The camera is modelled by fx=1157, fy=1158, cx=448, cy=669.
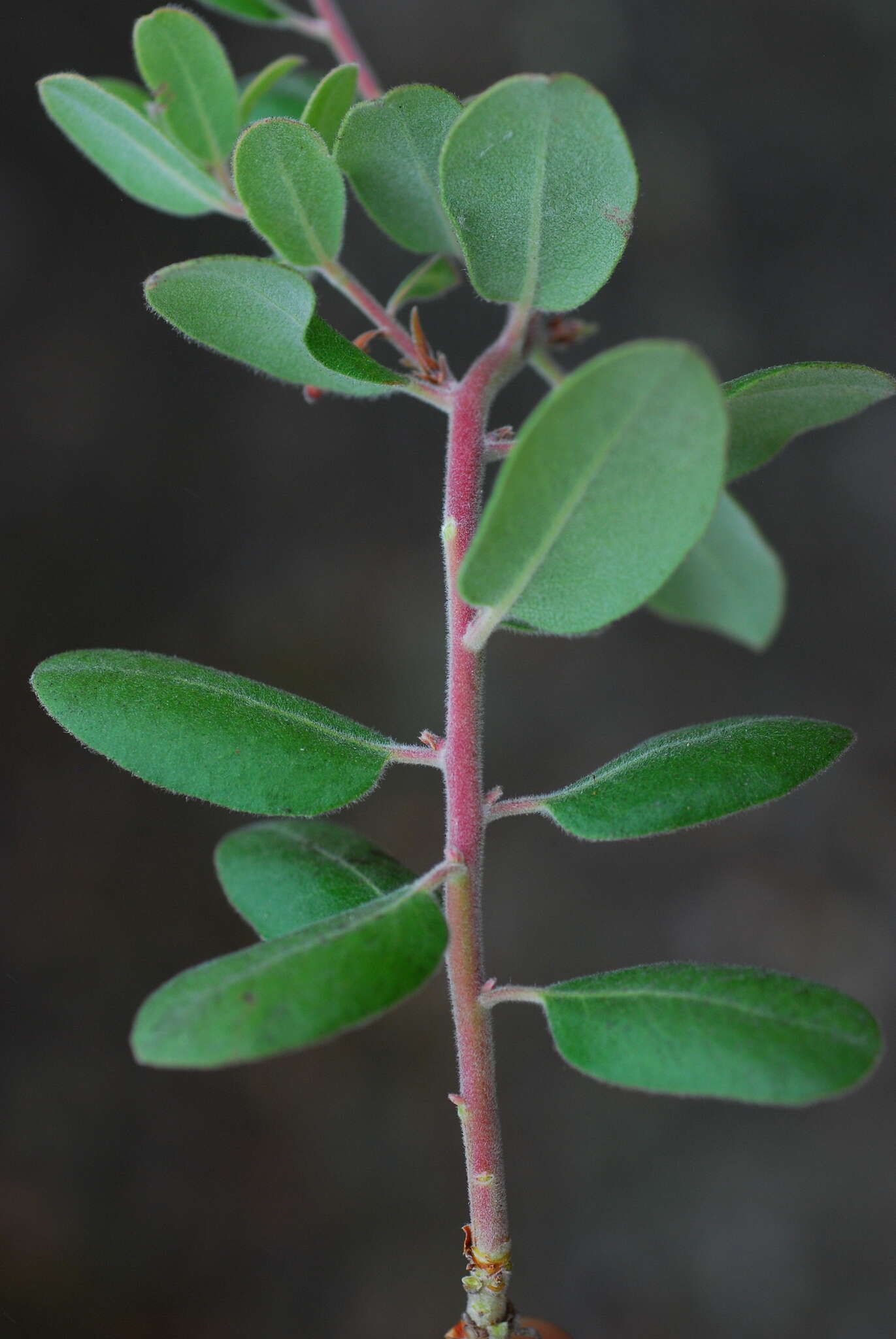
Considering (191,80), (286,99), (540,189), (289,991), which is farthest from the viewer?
(286,99)

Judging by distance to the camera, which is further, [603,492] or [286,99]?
[286,99]

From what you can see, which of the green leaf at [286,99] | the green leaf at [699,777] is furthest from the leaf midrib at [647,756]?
the green leaf at [286,99]

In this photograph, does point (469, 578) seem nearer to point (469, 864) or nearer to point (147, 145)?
point (469, 864)

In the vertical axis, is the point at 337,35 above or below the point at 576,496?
above

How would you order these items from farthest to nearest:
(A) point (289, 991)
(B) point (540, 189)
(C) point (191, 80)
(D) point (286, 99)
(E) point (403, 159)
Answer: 1. (D) point (286, 99)
2. (C) point (191, 80)
3. (E) point (403, 159)
4. (B) point (540, 189)
5. (A) point (289, 991)

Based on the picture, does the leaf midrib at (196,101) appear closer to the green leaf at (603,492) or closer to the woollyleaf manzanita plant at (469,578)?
the woollyleaf manzanita plant at (469,578)

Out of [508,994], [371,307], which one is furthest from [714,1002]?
[371,307]

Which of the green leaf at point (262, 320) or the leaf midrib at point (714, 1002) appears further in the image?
the green leaf at point (262, 320)

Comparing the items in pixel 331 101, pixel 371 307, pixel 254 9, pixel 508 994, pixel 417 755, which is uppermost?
pixel 254 9
